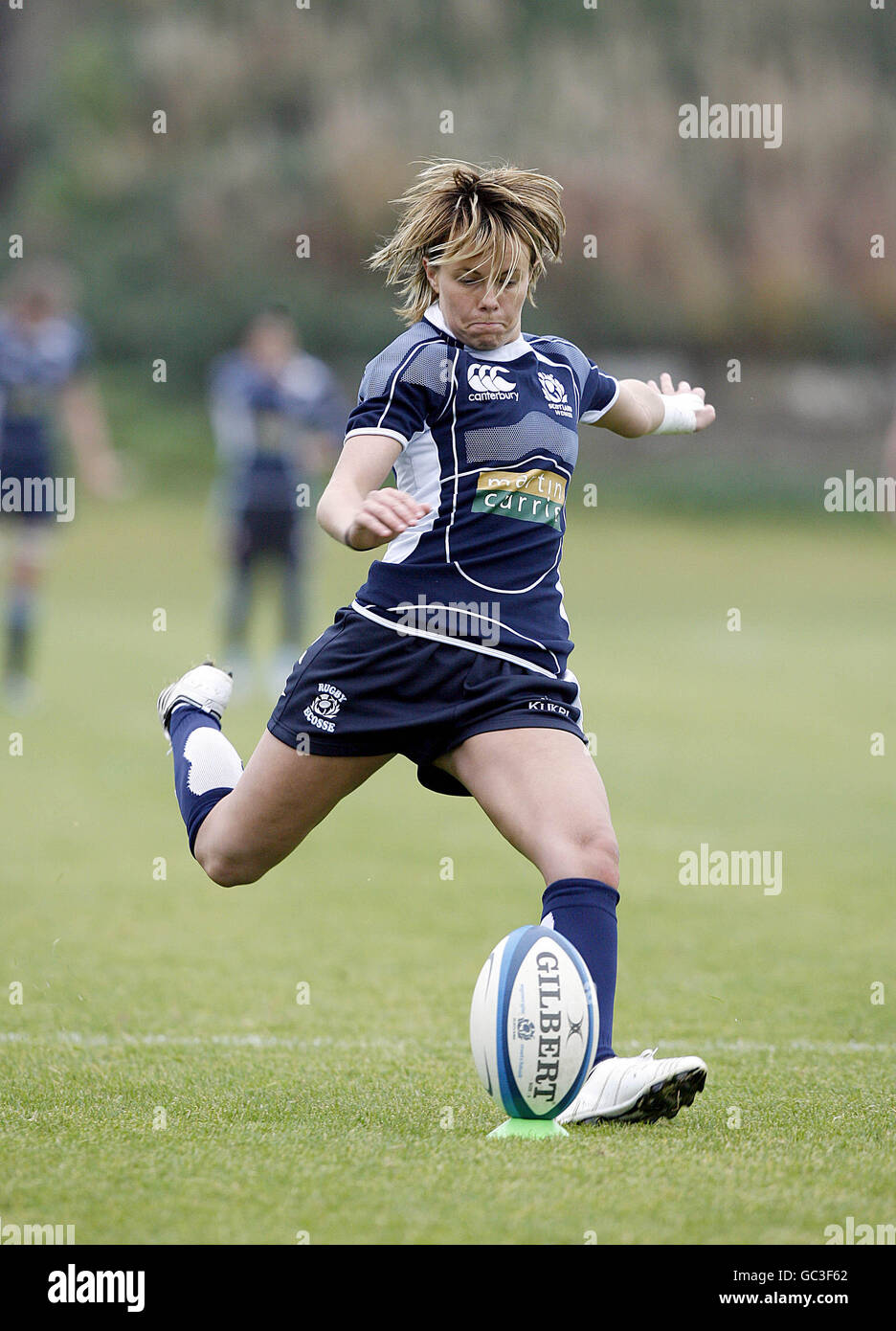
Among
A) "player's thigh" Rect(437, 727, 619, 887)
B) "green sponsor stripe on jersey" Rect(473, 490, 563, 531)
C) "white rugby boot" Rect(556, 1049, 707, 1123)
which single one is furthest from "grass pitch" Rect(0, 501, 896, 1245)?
"green sponsor stripe on jersey" Rect(473, 490, 563, 531)

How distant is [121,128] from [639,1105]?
36479mm

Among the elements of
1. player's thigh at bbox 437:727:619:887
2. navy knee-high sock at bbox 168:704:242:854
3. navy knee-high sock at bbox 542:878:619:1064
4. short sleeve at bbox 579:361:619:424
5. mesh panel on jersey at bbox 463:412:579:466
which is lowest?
navy knee-high sock at bbox 542:878:619:1064

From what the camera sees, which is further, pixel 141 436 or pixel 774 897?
pixel 141 436

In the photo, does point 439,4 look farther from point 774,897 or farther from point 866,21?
point 774,897

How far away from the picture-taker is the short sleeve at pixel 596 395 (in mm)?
4410

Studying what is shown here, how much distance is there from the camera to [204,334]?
3472 cm

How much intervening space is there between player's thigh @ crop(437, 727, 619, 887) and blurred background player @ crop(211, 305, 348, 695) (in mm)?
9631

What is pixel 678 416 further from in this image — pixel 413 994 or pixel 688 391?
pixel 413 994

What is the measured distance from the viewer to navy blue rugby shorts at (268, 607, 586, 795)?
4.02m

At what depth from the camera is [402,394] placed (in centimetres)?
398

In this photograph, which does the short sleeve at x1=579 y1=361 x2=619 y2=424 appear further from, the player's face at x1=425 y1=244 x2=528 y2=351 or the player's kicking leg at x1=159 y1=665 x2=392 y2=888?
the player's kicking leg at x1=159 y1=665 x2=392 y2=888

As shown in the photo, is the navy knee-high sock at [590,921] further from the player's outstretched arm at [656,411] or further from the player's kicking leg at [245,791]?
the player's outstretched arm at [656,411]
